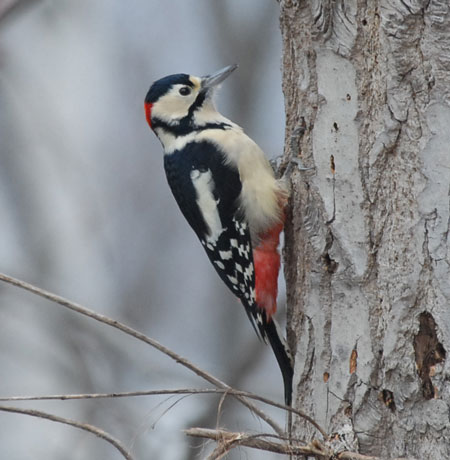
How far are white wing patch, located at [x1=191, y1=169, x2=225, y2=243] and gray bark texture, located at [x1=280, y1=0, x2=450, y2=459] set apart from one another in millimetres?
792

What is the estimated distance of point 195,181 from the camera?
11.6 feet

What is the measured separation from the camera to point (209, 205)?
11.5 ft

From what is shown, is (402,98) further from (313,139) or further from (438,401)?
(438,401)

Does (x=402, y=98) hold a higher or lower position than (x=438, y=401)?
higher

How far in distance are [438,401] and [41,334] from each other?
3546 mm

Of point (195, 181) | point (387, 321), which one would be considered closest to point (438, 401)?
point (387, 321)

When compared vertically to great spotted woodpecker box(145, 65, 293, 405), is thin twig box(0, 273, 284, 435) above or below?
below

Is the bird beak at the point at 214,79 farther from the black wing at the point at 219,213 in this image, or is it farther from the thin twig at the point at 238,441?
the thin twig at the point at 238,441

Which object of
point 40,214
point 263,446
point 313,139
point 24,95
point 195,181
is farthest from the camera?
point 24,95

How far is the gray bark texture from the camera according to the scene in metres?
2.25

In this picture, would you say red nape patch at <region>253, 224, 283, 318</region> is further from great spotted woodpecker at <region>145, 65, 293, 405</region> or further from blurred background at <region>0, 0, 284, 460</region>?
blurred background at <region>0, 0, 284, 460</region>

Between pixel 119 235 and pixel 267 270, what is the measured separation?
7.63 feet

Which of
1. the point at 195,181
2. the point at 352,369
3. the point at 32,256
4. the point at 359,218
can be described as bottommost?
the point at 352,369

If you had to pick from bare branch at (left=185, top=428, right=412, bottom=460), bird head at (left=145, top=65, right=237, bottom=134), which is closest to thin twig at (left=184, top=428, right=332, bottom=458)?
bare branch at (left=185, top=428, right=412, bottom=460)
